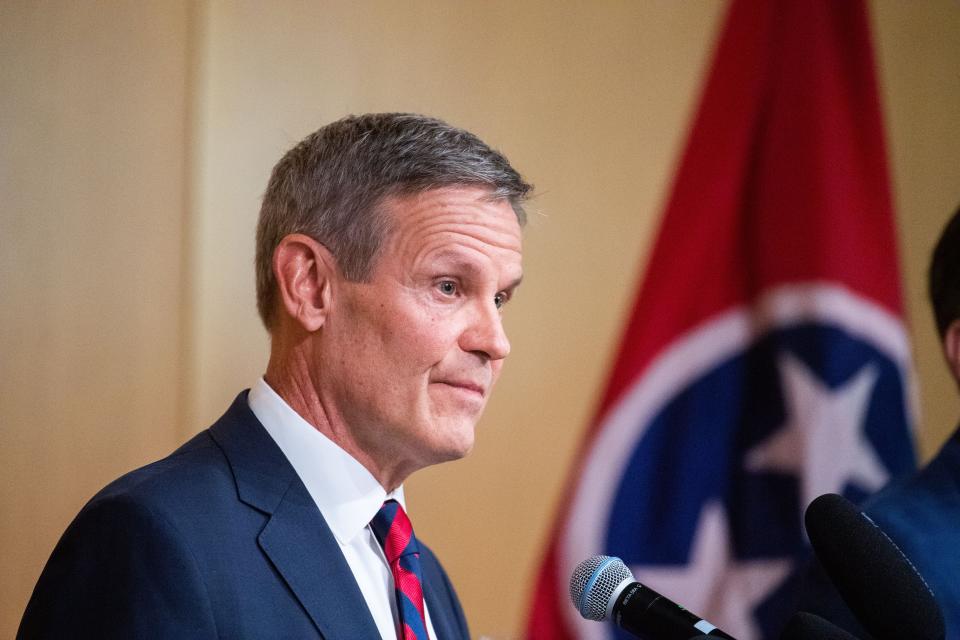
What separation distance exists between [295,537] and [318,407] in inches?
8.0

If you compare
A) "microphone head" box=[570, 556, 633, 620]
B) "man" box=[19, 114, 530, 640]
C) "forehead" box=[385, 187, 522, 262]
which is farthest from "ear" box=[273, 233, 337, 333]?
"microphone head" box=[570, 556, 633, 620]

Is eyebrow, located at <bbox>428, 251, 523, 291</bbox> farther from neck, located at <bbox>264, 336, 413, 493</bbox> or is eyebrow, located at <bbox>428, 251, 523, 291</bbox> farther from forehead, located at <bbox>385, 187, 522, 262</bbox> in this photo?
neck, located at <bbox>264, 336, 413, 493</bbox>

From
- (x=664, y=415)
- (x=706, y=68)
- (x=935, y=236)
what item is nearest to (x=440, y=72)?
(x=706, y=68)

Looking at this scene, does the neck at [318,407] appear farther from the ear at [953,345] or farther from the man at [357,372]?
the ear at [953,345]

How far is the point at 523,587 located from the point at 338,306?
137 centimetres

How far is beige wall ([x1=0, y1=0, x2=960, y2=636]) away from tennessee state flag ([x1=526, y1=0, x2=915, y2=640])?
108mm

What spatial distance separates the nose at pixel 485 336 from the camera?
142 cm

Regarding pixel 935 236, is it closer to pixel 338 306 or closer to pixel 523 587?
pixel 523 587

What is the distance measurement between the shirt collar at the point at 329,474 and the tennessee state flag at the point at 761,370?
48.6 inches

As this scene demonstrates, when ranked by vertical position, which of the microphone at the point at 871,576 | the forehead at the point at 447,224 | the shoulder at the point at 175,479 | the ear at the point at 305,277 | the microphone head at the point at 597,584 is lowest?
Result: the microphone head at the point at 597,584

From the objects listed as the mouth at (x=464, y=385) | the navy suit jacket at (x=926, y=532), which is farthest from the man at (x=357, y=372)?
the navy suit jacket at (x=926, y=532)

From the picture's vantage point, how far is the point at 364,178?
1.47 m

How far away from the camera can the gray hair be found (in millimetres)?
1448

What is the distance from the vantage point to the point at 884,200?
8.48 feet
